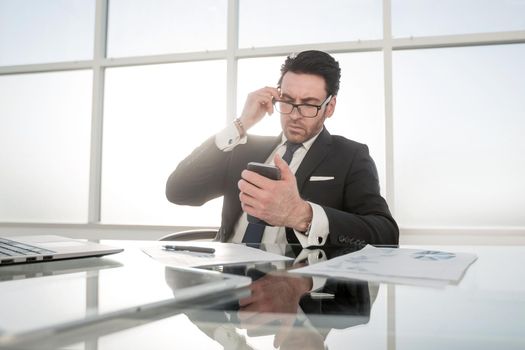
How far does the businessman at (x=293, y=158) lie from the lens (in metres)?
1.76

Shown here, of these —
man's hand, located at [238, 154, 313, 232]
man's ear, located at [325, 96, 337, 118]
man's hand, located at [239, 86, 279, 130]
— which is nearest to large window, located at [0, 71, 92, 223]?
man's hand, located at [239, 86, 279, 130]

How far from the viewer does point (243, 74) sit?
355cm

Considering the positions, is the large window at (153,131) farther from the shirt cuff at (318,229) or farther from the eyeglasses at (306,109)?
→ the shirt cuff at (318,229)

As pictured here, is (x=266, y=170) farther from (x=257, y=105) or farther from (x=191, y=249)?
(x=257, y=105)

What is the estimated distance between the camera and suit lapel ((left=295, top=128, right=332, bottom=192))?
5.79 ft

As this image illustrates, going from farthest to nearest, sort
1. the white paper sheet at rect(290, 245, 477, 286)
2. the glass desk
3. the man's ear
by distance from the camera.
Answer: the man's ear, the white paper sheet at rect(290, 245, 477, 286), the glass desk

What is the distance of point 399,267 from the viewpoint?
77 centimetres

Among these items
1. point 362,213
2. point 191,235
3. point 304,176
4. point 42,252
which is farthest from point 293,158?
point 42,252

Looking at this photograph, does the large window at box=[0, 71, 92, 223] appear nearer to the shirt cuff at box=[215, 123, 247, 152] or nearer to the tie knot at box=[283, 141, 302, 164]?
the shirt cuff at box=[215, 123, 247, 152]

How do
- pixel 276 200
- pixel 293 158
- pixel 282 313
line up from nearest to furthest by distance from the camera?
1. pixel 282 313
2. pixel 276 200
3. pixel 293 158

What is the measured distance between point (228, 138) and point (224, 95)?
1.73m

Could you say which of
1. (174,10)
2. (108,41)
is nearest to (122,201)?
(108,41)

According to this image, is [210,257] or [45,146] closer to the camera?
[210,257]

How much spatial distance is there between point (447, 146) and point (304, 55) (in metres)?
1.82
